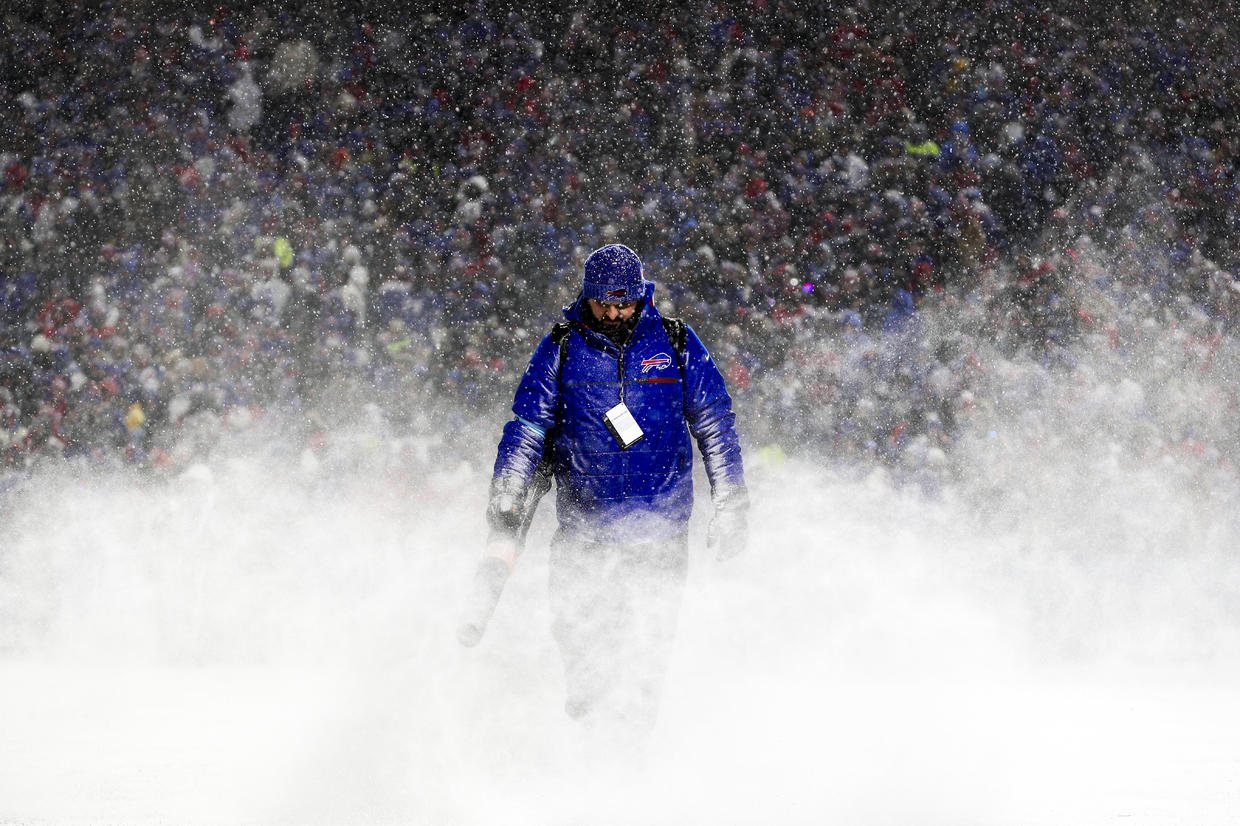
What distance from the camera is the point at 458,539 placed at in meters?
5.11

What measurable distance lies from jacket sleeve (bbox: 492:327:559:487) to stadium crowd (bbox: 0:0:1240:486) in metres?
1.68

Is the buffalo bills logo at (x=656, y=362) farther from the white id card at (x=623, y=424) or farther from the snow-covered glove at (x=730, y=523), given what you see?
the snow-covered glove at (x=730, y=523)

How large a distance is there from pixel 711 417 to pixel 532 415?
1.82ft

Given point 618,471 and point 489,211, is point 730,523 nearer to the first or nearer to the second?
point 618,471

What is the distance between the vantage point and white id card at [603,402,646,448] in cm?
336

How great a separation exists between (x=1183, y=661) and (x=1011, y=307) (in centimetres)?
184

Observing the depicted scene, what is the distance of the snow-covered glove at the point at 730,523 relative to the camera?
11.5 ft

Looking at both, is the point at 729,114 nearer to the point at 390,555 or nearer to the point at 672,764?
the point at 390,555

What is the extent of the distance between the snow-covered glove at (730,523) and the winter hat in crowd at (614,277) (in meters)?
0.68

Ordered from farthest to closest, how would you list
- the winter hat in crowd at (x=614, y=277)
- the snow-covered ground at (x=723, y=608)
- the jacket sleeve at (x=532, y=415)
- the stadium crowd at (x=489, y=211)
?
the stadium crowd at (x=489, y=211)
the snow-covered ground at (x=723, y=608)
the jacket sleeve at (x=532, y=415)
the winter hat in crowd at (x=614, y=277)

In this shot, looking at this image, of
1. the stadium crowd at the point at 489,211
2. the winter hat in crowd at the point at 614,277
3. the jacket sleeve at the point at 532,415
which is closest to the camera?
the winter hat in crowd at the point at 614,277

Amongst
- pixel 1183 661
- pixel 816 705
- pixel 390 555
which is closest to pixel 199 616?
pixel 390 555

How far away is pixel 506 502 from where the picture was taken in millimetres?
3424

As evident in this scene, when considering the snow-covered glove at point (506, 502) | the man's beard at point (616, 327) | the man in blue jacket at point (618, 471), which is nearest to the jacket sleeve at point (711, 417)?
the man in blue jacket at point (618, 471)
